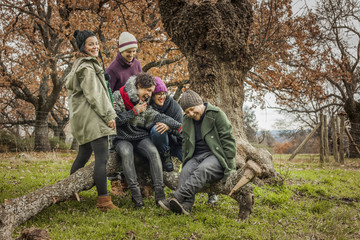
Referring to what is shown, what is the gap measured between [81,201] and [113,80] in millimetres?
1945

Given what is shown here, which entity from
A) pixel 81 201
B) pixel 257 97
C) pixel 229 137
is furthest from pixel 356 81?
pixel 81 201

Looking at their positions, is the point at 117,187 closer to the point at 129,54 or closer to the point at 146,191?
the point at 146,191

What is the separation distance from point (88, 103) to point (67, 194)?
1.21 meters

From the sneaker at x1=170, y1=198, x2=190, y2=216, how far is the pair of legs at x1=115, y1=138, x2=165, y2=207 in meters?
0.35

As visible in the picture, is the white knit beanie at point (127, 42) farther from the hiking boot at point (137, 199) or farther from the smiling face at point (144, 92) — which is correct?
the hiking boot at point (137, 199)

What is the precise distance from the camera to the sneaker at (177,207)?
3.44 m

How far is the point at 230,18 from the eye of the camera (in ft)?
18.5

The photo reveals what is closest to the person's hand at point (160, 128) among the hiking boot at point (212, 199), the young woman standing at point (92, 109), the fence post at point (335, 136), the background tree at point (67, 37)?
the young woman standing at point (92, 109)

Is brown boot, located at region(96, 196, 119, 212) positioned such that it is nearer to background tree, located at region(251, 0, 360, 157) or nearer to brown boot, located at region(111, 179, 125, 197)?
brown boot, located at region(111, 179, 125, 197)

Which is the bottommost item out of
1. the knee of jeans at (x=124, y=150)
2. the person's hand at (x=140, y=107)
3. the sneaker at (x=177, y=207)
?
the sneaker at (x=177, y=207)

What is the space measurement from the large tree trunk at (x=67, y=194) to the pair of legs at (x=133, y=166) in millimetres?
331

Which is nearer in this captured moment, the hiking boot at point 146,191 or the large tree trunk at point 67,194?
the large tree trunk at point 67,194

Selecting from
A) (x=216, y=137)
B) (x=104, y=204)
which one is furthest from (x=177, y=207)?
(x=216, y=137)

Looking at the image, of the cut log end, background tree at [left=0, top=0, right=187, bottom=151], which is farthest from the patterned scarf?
background tree at [left=0, top=0, right=187, bottom=151]
